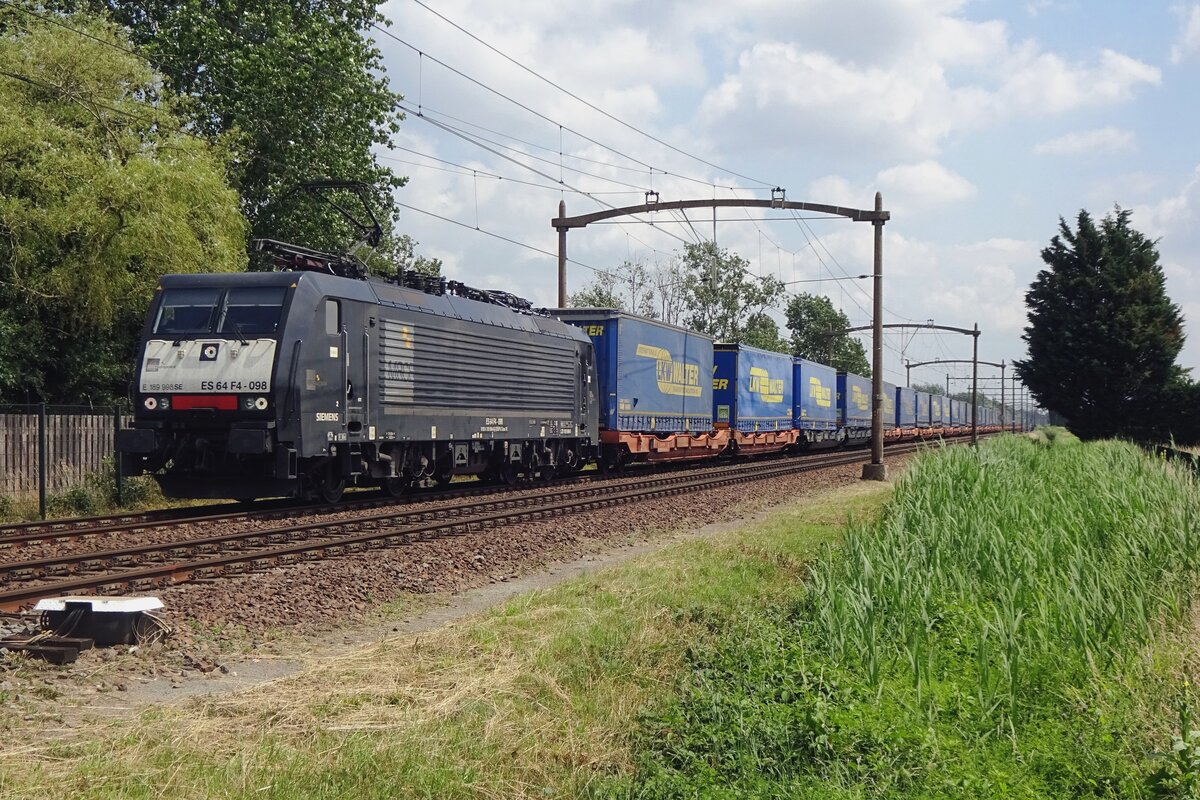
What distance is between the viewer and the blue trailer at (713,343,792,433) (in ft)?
107

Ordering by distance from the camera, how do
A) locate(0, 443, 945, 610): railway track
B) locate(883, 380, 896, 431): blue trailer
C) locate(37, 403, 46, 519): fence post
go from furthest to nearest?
locate(883, 380, 896, 431): blue trailer, locate(37, 403, 46, 519): fence post, locate(0, 443, 945, 610): railway track

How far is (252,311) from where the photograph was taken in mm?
14742

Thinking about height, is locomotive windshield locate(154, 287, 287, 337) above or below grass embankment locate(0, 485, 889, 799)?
above

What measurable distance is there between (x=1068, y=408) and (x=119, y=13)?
1216 inches

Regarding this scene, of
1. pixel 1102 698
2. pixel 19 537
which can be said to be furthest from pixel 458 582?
pixel 1102 698

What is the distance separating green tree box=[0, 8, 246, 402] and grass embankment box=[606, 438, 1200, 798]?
1689cm

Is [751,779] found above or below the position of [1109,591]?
below

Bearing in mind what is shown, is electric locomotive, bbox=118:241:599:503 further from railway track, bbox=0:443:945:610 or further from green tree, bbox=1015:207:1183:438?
green tree, bbox=1015:207:1183:438

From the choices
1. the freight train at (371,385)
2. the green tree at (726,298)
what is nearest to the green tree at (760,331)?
the green tree at (726,298)

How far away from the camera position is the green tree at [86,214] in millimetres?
20859

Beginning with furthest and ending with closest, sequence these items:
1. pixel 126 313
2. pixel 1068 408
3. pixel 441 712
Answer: pixel 1068 408 → pixel 126 313 → pixel 441 712

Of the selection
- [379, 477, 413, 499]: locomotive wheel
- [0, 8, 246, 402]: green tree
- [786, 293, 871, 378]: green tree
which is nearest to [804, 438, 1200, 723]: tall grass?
[379, 477, 413, 499]: locomotive wheel

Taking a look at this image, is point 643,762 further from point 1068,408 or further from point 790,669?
point 1068,408

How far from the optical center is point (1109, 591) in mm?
7812
